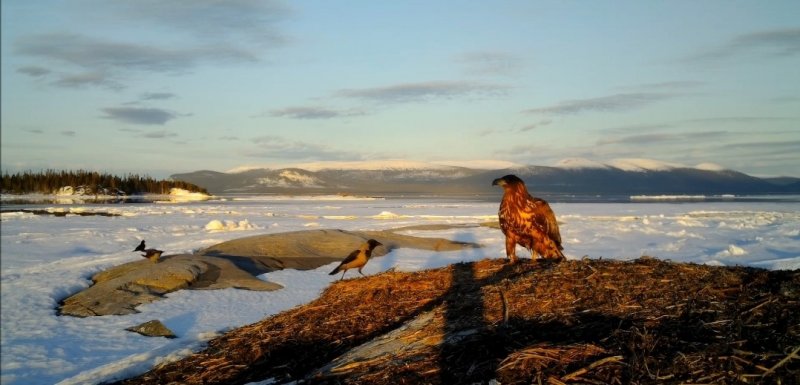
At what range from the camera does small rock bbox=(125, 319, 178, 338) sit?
7.89m

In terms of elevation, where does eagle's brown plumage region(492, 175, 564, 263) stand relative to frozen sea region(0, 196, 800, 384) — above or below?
above

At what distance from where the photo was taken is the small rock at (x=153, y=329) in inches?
311

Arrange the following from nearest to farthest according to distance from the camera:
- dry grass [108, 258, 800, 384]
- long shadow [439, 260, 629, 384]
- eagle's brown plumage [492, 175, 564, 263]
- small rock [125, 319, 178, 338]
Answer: dry grass [108, 258, 800, 384] → long shadow [439, 260, 629, 384] → eagle's brown plumage [492, 175, 564, 263] → small rock [125, 319, 178, 338]

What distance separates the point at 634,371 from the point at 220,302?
28.0 ft

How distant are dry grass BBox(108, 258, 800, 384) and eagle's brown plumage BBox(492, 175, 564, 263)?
0.47m

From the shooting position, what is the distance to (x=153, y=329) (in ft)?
26.1

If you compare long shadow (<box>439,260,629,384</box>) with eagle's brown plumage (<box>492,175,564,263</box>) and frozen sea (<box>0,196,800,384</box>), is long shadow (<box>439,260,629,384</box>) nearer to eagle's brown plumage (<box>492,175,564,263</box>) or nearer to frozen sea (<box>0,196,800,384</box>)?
eagle's brown plumage (<box>492,175,564,263</box>)

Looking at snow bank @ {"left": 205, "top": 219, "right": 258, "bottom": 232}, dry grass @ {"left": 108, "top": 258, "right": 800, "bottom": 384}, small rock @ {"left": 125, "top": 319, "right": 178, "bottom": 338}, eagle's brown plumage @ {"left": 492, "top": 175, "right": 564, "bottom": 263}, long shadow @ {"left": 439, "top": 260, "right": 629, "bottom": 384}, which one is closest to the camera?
dry grass @ {"left": 108, "top": 258, "right": 800, "bottom": 384}

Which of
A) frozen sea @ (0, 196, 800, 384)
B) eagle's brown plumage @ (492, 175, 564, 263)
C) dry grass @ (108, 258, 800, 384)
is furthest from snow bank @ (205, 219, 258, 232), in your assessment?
eagle's brown plumage @ (492, 175, 564, 263)

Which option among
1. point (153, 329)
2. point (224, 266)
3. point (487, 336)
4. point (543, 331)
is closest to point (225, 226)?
point (224, 266)

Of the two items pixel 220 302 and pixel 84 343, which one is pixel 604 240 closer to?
pixel 220 302

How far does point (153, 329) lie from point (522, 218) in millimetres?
5378

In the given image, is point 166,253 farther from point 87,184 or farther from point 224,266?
point 87,184

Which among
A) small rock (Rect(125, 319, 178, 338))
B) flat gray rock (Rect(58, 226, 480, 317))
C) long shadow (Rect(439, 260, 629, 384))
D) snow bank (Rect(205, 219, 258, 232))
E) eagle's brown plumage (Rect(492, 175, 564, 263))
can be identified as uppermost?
eagle's brown plumage (Rect(492, 175, 564, 263))
